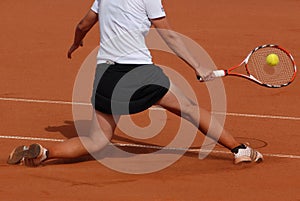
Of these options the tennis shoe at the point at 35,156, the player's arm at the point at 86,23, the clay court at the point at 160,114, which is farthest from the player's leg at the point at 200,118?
the tennis shoe at the point at 35,156

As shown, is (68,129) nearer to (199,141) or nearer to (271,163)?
(199,141)

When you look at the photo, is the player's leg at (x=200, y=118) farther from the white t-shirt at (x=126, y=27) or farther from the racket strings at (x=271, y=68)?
the racket strings at (x=271, y=68)

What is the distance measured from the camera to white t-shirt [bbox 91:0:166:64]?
25.5ft

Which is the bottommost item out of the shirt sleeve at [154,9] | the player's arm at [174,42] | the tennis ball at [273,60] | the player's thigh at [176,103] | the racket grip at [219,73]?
the player's thigh at [176,103]

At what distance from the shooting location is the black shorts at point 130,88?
7902 mm

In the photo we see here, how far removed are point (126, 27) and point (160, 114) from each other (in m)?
2.45

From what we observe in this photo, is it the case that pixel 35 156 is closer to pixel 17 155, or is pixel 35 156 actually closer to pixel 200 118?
pixel 17 155

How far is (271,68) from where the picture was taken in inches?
347

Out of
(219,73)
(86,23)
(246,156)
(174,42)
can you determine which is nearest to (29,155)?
(86,23)


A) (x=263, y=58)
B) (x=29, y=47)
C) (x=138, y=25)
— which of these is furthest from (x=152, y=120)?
(x=29, y=47)

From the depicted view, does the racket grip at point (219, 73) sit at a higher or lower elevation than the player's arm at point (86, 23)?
lower

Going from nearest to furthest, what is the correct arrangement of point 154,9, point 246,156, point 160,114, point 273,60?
point 154,9 → point 246,156 → point 273,60 → point 160,114

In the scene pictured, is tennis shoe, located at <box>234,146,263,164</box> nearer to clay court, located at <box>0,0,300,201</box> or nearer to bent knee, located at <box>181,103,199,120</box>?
clay court, located at <box>0,0,300,201</box>

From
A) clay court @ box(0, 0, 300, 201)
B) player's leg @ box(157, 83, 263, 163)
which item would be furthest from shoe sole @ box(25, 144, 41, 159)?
player's leg @ box(157, 83, 263, 163)
